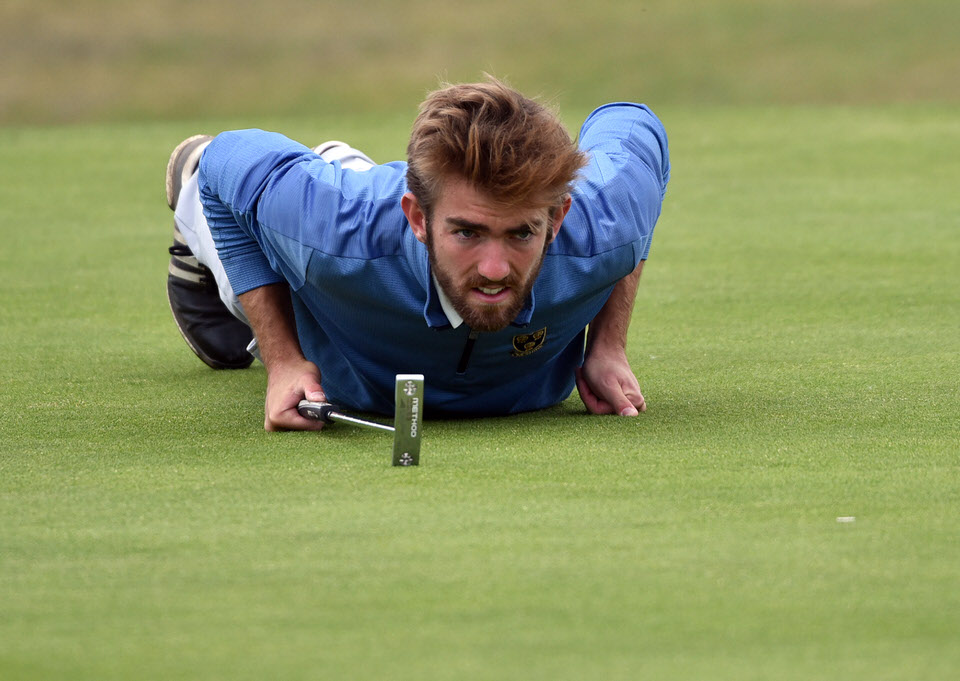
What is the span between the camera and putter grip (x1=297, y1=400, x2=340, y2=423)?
2568mm

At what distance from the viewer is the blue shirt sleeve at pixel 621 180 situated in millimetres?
2602

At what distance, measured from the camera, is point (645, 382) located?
311 cm

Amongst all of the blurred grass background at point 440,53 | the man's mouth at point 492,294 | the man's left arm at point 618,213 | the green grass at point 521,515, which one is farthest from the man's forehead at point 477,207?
the blurred grass background at point 440,53

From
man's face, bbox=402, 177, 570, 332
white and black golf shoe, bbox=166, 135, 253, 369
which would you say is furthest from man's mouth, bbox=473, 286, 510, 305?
white and black golf shoe, bbox=166, 135, 253, 369

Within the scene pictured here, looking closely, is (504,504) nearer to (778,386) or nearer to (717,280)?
(778,386)

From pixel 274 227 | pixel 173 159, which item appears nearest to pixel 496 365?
pixel 274 227

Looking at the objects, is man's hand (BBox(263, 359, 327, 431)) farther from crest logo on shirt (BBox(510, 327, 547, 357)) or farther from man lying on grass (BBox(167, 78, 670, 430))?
crest logo on shirt (BBox(510, 327, 547, 357))

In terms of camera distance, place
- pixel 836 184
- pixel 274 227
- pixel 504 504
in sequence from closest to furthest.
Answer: pixel 504 504 < pixel 274 227 < pixel 836 184

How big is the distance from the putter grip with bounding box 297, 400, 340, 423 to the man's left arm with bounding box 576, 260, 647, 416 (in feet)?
1.64

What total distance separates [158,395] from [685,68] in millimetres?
9469

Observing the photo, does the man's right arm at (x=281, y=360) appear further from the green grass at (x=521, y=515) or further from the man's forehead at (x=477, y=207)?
the man's forehead at (x=477, y=207)

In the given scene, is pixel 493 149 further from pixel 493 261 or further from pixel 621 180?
pixel 621 180

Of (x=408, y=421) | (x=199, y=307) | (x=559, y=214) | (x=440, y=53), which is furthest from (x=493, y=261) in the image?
(x=440, y=53)

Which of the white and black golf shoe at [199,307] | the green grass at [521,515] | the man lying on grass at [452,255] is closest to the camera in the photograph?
the green grass at [521,515]
